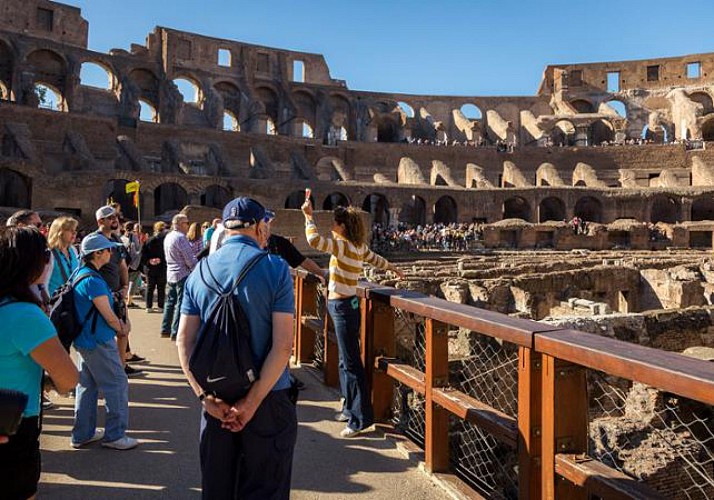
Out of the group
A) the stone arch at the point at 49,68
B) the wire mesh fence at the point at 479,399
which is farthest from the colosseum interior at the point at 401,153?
the wire mesh fence at the point at 479,399

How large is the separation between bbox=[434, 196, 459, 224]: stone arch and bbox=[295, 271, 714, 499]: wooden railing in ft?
107

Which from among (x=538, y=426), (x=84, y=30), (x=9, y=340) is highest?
(x=84, y=30)

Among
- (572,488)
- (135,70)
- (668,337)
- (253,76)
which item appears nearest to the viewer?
(572,488)

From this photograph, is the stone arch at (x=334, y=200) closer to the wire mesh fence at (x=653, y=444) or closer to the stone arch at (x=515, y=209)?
the stone arch at (x=515, y=209)

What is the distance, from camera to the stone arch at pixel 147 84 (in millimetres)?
39781

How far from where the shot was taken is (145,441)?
4.33 metres

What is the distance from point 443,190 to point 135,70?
2280 cm

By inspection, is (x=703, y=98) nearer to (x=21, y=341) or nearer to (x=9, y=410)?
(x=21, y=341)

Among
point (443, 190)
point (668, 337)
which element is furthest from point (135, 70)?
point (668, 337)

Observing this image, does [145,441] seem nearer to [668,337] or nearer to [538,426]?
[538,426]

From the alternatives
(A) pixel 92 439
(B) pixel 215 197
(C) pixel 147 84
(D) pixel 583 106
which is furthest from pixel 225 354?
(D) pixel 583 106

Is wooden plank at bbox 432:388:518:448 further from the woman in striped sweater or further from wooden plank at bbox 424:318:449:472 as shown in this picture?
the woman in striped sweater

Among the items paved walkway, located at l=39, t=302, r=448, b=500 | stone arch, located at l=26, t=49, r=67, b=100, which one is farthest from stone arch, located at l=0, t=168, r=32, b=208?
paved walkway, located at l=39, t=302, r=448, b=500

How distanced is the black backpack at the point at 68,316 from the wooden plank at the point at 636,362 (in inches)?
124
